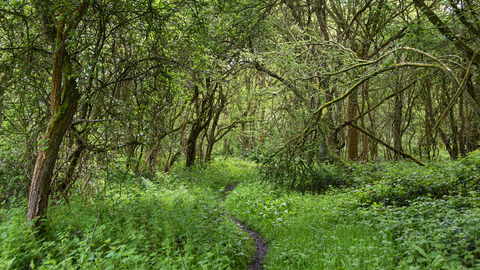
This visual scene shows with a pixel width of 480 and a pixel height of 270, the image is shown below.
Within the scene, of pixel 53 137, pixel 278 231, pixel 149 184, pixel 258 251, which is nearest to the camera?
pixel 53 137

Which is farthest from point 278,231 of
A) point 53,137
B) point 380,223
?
point 53,137

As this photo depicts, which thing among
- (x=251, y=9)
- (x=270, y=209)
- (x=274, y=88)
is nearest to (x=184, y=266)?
(x=270, y=209)

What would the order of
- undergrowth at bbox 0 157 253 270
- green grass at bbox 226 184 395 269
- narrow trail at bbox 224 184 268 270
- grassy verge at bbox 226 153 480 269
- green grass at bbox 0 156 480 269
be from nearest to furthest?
grassy verge at bbox 226 153 480 269, green grass at bbox 0 156 480 269, undergrowth at bbox 0 157 253 270, green grass at bbox 226 184 395 269, narrow trail at bbox 224 184 268 270

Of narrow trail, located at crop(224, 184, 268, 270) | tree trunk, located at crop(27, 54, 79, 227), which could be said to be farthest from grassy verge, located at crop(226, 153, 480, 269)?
tree trunk, located at crop(27, 54, 79, 227)

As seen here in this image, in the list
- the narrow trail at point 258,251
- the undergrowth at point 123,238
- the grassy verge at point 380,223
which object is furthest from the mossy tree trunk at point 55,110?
the grassy verge at point 380,223

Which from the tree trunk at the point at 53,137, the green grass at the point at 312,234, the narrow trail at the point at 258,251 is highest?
the tree trunk at the point at 53,137

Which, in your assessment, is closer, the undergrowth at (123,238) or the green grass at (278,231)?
the green grass at (278,231)

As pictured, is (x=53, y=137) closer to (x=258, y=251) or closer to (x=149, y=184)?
(x=149, y=184)

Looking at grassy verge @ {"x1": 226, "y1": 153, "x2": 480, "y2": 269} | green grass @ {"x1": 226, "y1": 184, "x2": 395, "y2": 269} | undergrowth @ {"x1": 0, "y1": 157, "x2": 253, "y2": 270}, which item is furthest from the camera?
green grass @ {"x1": 226, "y1": 184, "x2": 395, "y2": 269}

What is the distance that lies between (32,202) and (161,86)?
11.6 ft

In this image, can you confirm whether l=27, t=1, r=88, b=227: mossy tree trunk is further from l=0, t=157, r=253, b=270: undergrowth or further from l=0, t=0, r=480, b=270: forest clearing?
l=0, t=157, r=253, b=270: undergrowth

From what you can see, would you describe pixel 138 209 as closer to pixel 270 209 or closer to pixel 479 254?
pixel 270 209

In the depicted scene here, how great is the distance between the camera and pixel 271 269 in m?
4.66

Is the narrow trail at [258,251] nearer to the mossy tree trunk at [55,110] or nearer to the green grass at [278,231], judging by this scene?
the green grass at [278,231]
